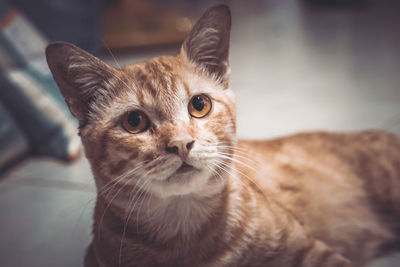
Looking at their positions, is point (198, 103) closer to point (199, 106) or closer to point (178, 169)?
point (199, 106)

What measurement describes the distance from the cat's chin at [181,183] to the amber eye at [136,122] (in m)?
0.16

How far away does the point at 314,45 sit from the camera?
389 cm

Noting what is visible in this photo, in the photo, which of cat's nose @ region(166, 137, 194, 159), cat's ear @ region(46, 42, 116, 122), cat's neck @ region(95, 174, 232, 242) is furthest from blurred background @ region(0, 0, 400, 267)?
cat's nose @ region(166, 137, 194, 159)

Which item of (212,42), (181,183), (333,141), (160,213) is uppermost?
(212,42)

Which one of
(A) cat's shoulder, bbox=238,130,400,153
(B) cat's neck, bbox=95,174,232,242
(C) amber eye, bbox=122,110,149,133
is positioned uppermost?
(A) cat's shoulder, bbox=238,130,400,153

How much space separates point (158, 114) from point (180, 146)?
0.14 m

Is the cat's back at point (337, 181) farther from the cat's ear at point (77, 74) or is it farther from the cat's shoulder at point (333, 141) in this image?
the cat's ear at point (77, 74)

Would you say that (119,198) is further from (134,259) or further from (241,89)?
(241,89)

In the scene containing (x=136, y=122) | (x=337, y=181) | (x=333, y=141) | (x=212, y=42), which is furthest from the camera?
(x=333, y=141)

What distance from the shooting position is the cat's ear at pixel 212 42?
1.13m

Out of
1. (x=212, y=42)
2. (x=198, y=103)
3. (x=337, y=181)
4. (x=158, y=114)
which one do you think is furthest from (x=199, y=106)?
(x=337, y=181)

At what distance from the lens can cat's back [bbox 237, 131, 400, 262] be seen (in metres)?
1.37

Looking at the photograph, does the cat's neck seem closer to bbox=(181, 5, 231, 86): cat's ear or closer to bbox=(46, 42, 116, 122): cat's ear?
bbox=(46, 42, 116, 122): cat's ear

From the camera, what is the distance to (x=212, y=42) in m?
1.20
